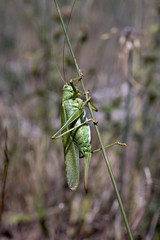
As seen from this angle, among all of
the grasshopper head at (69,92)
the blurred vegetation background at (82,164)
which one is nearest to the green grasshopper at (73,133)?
Result: the grasshopper head at (69,92)

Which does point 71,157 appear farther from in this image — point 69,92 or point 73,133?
point 69,92

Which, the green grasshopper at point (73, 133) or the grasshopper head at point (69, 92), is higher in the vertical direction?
the grasshopper head at point (69, 92)

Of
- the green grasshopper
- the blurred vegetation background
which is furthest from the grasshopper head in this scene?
the blurred vegetation background

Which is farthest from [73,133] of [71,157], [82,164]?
[82,164]

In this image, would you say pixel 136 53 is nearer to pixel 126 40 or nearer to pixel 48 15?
pixel 126 40

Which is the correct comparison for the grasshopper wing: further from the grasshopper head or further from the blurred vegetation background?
the blurred vegetation background

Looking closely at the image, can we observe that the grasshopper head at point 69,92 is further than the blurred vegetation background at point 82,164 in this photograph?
No

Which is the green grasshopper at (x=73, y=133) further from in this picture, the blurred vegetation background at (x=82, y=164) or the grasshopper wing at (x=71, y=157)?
the blurred vegetation background at (x=82, y=164)

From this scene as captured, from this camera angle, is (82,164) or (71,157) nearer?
(71,157)
